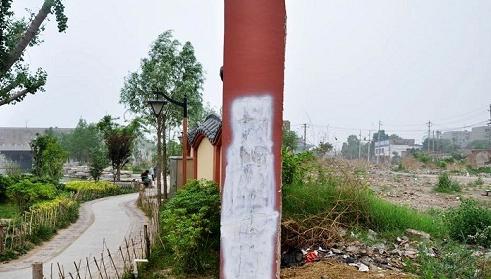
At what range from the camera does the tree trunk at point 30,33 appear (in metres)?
9.55

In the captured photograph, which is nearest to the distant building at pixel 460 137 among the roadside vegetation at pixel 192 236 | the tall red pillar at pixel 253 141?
the roadside vegetation at pixel 192 236

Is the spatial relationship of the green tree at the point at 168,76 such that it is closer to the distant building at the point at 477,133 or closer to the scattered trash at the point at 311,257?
the scattered trash at the point at 311,257

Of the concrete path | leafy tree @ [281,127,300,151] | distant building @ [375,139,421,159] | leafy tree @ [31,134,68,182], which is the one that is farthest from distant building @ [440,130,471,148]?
the concrete path

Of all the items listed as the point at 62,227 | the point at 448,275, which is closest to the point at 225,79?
the point at 448,275

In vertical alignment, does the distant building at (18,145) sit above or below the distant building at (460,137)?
below

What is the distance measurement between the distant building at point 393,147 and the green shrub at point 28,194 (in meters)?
46.4

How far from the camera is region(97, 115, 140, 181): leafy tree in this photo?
26672 millimetres

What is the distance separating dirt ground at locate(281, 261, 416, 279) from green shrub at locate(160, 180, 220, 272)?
4.10 feet

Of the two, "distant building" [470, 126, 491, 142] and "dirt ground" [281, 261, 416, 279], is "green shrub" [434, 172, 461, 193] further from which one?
"distant building" [470, 126, 491, 142]

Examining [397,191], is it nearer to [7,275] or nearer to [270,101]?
[7,275]

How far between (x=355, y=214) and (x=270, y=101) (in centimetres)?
659

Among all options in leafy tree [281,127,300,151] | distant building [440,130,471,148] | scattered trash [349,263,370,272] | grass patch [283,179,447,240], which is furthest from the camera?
distant building [440,130,471,148]

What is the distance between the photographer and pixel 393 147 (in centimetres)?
7150

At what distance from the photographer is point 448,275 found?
4934mm
